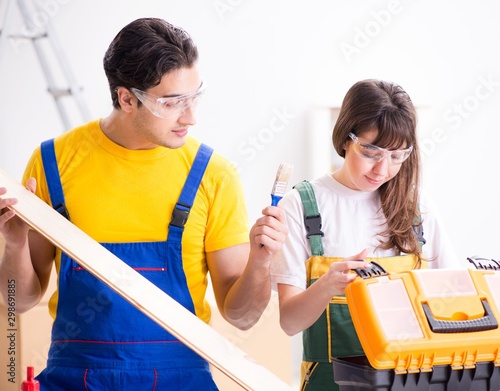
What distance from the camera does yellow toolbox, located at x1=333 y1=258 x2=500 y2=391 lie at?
1.21 metres

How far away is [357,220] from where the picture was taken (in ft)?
5.57

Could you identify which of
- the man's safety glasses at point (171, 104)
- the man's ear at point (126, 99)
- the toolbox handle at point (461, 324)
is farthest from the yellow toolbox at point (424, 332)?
the man's ear at point (126, 99)

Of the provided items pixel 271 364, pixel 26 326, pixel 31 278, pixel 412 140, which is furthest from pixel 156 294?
pixel 271 364

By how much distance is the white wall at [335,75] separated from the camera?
386 cm

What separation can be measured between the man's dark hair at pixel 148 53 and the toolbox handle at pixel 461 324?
0.72 m

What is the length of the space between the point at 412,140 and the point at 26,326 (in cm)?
160

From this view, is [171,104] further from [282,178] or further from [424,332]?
[424,332]

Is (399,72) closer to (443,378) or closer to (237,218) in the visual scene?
(237,218)

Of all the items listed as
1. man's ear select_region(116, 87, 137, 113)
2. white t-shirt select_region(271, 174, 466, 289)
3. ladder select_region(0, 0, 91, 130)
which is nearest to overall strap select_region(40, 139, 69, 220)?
man's ear select_region(116, 87, 137, 113)

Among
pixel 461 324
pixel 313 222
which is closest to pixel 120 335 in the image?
pixel 313 222

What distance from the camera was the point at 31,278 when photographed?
5.32 ft

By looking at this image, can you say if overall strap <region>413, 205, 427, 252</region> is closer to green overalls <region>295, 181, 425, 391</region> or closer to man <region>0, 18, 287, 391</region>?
green overalls <region>295, 181, 425, 391</region>

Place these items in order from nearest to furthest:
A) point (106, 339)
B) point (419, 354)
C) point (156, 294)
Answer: point (419, 354)
point (156, 294)
point (106, 339)

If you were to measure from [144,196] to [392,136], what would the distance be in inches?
21.4
